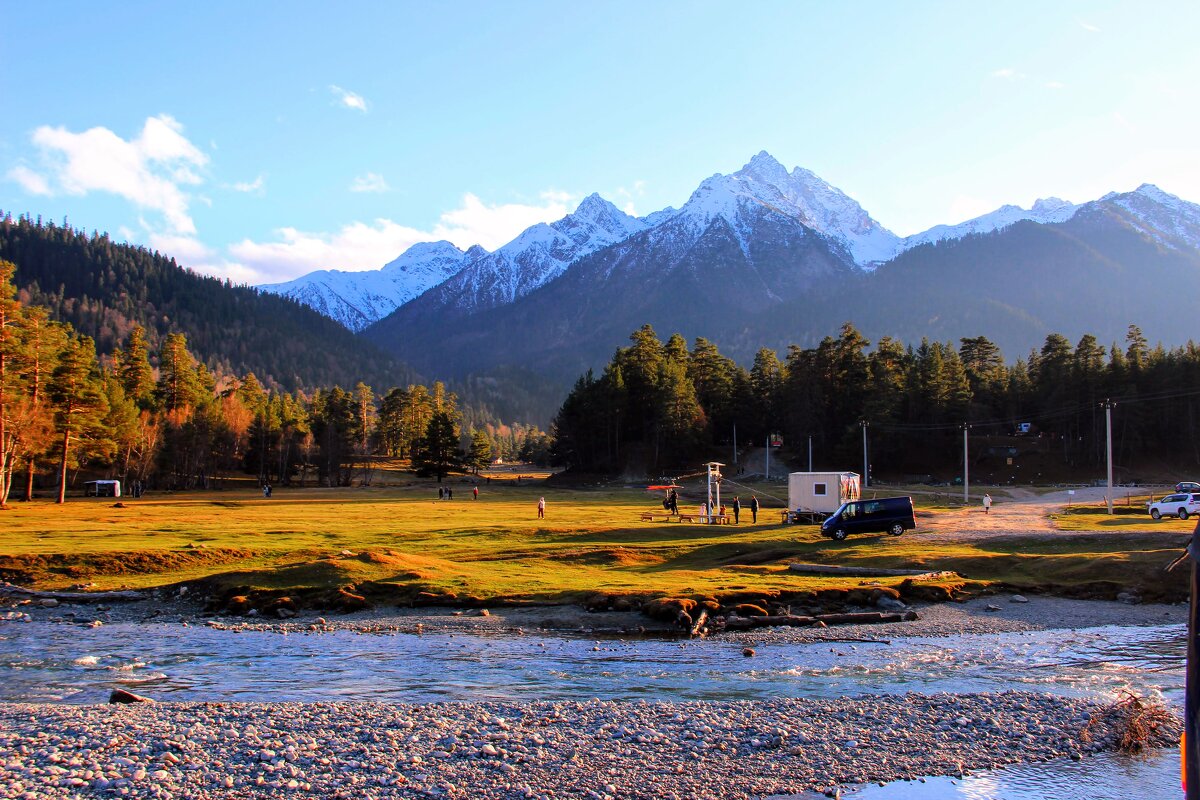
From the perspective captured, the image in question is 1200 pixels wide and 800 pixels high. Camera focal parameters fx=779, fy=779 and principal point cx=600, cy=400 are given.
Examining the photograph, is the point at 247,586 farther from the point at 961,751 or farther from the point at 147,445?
the point at 147,445

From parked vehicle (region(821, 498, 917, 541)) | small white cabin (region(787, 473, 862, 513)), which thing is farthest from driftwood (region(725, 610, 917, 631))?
small white cabin (region(787, 473, 862, 513))

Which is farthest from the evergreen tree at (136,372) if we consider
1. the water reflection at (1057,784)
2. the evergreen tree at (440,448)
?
the water reflection at (1057,784)

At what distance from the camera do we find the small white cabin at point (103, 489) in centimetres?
9662

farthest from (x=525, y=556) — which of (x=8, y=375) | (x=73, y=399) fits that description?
(x=73, y=399)

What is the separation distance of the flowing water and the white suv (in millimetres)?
34888

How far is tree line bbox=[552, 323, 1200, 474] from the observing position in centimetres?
11356

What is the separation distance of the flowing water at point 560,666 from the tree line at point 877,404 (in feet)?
300

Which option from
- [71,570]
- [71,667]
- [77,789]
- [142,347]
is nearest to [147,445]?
[142,347]

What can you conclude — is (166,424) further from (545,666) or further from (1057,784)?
(1057,784)

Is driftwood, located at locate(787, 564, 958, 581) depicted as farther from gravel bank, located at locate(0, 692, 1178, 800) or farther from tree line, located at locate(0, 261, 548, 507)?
tree line, located at locate(0, 261, 548, 507)

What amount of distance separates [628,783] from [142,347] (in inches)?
5503

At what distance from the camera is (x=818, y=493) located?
52875 mm

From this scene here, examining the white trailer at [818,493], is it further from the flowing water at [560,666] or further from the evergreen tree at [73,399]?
the evergreen tree at [73,399]

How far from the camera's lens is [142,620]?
23.9 m
